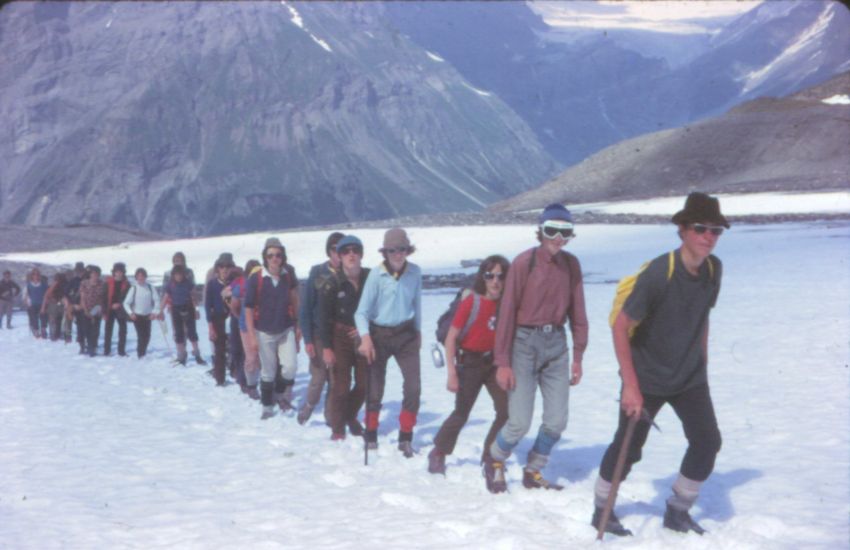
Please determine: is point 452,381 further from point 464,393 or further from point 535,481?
point 535,481

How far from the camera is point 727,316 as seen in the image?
18344 millimetres

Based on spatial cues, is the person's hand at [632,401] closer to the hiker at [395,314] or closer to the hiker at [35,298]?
the hiker at [395,314]

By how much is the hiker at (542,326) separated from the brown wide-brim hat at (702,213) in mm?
1272

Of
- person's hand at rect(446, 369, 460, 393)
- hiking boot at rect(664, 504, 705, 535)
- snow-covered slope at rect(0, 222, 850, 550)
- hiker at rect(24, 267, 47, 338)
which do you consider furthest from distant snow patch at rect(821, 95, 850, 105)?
hiking boot at rect(664, 504, 705, 535)

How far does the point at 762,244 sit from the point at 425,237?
20522 millimetres

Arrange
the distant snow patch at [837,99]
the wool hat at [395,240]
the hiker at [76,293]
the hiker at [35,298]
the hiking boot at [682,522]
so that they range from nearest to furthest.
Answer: the hiking boot at [682,522] → the wool hat at [395,240] → the hiker at [76,293] → the hiker at [35,298] → the distant snow patch at [837,99]

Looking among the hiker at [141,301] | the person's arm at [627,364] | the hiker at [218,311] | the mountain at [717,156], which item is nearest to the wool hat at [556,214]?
the person's arm at [627,364]

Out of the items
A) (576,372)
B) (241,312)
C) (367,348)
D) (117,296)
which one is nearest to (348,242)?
(367,348)

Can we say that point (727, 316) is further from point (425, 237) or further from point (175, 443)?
point (425, 237)

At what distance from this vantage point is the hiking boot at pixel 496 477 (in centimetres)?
792

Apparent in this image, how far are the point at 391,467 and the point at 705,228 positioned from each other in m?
4.40

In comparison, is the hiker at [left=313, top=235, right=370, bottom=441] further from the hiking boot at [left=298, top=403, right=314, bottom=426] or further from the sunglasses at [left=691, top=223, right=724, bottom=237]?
the sunglasses at [left=691, top=223, right=724, bottom=237]

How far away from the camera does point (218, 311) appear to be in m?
14.8

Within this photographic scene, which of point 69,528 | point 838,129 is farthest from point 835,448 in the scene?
point 838,129
